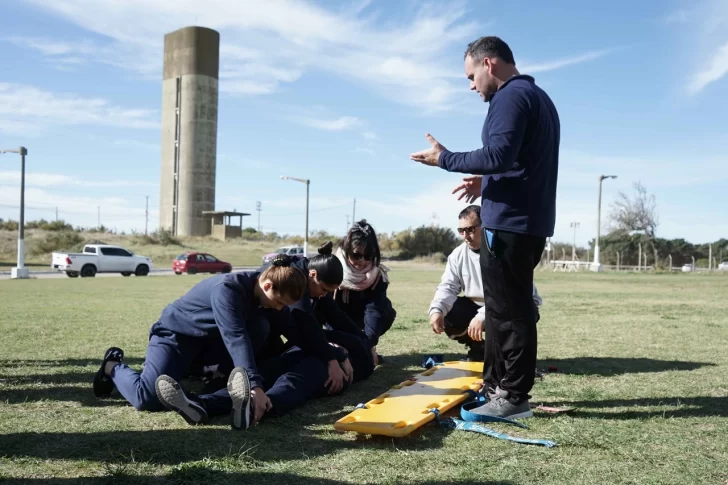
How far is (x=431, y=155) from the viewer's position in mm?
3594

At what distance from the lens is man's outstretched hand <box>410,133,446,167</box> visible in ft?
11.7

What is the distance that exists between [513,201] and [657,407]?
159 cm

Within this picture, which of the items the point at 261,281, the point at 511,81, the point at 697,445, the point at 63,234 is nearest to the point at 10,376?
the point at 261,281

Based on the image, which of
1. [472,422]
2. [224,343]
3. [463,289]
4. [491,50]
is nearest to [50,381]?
[224,343]

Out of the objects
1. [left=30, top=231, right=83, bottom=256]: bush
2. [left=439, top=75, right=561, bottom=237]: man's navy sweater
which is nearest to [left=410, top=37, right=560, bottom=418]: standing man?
[left=439, top=75, right=561, bottom=237]: man's navy sweater

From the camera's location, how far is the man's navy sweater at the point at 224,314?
11.2 feet

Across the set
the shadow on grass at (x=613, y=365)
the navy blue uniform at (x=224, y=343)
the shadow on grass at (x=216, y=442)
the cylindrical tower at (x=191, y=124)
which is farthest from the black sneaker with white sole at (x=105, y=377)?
the cylindrical tower at (x=191, y=124)

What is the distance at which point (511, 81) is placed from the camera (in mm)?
3561

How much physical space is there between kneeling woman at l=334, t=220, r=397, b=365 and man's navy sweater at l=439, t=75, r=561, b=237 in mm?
1774

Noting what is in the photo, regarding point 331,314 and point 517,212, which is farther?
point 331,314

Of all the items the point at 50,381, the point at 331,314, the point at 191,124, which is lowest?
the point at 50,381

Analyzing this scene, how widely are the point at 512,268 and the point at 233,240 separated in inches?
2311

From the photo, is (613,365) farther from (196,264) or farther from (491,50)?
(196,264)

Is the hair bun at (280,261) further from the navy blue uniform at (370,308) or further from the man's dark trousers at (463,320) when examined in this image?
the man's dark trousers at (463,320)
